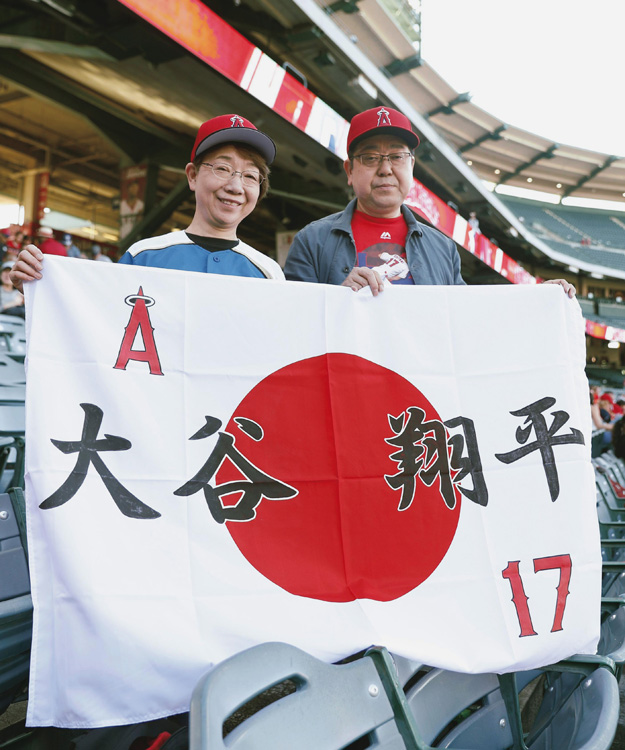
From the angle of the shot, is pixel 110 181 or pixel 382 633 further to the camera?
pixel 110 181

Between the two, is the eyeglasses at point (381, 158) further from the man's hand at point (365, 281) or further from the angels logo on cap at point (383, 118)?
the man's hand at point (365, 281)

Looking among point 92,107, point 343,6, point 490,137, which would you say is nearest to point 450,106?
point 490,137

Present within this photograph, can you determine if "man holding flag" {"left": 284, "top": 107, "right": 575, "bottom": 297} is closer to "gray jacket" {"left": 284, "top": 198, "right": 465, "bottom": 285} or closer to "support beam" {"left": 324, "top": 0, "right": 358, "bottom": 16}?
"gray jacket" {"left": 284, "top": 198, "right": 465, "bottom": 285}

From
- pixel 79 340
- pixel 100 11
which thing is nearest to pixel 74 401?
pixel 79 340

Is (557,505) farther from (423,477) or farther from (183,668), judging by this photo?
(183,668)

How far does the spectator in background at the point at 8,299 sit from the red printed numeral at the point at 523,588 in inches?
252

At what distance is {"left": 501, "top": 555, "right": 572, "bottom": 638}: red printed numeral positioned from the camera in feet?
4.93

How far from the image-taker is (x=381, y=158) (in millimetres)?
1979

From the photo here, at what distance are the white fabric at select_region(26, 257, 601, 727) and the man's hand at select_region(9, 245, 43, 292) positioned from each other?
1.0 inches

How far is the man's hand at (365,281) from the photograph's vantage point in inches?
65.9

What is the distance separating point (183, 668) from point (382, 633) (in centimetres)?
44

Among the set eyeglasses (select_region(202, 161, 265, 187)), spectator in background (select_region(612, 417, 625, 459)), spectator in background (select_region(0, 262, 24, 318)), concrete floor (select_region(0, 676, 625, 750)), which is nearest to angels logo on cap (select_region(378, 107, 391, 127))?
eyeglasses (select_region(202, 161, 265, 187))

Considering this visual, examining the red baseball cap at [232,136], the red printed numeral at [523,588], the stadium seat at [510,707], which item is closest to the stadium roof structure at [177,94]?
the red baseball cap at [232,136]

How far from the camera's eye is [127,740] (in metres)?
1.37
